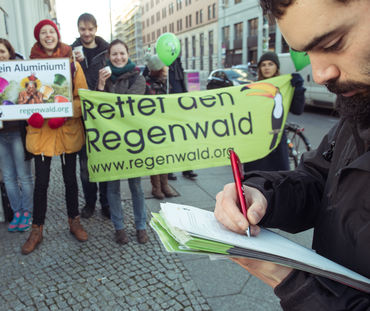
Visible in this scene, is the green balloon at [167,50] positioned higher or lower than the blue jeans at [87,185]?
higher

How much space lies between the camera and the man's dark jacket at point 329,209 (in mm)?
772

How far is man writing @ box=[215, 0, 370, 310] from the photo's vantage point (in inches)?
28.0

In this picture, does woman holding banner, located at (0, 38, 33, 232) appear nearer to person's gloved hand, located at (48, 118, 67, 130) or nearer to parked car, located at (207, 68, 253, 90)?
person's gloved hand, located at (48, 118, 67, 130)

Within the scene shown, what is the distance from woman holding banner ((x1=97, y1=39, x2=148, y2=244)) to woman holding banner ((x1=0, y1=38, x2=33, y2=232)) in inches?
37.5

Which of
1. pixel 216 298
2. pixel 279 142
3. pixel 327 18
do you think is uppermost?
pixel 327 18

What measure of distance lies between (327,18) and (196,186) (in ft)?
14.2

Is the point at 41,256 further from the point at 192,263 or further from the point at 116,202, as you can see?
the point at 192,263

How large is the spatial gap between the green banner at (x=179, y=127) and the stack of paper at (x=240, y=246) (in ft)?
8.11

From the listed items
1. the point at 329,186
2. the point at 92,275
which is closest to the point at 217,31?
the point at 92,275

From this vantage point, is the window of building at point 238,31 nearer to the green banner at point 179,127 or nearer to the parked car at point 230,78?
the parked car at point 230,78

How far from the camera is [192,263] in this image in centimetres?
282

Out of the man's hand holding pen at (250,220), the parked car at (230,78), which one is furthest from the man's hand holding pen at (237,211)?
the parked car at (230,78)

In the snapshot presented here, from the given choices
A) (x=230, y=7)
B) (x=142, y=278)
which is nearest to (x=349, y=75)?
(x=142, y=278)

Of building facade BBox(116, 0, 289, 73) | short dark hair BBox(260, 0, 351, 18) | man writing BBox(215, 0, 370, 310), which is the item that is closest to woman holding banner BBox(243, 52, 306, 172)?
man writing BBox(215, 0, 370, 310)
